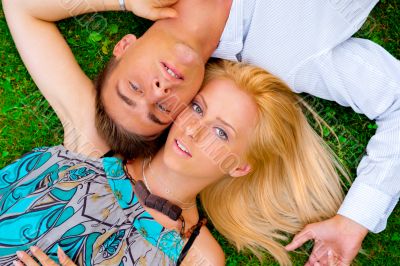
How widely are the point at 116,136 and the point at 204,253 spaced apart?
3.91ft

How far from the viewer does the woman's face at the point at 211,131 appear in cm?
361

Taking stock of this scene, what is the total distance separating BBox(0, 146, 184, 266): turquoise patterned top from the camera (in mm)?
3621

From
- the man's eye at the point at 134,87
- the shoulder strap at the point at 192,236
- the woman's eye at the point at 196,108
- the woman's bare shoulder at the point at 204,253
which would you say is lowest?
the woman's bare shoulder at the point at 204,253

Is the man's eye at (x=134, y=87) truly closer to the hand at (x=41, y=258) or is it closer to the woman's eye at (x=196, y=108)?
the woman's eye at (x=196, y=108)

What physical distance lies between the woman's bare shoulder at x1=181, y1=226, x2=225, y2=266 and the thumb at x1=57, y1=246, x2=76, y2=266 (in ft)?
3.04

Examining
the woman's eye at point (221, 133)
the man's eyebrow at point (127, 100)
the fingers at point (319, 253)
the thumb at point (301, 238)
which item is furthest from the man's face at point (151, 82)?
the fingers at point (319, 253)

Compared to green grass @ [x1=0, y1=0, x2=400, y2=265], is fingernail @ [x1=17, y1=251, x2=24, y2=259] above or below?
below

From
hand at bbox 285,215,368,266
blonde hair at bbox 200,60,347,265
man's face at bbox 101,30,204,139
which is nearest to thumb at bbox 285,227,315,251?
hand at bbox 285,215,368,266

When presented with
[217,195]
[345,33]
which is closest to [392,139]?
[345,33]

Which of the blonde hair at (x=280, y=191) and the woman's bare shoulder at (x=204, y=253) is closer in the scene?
the woman's bare shoulder at (x=204, y=253)

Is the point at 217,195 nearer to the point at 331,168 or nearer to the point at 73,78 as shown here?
the point at 331,168

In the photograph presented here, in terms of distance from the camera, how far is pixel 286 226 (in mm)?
4359

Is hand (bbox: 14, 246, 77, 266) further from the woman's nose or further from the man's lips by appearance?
the man's lips

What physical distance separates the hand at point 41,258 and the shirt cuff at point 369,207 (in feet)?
7.23
